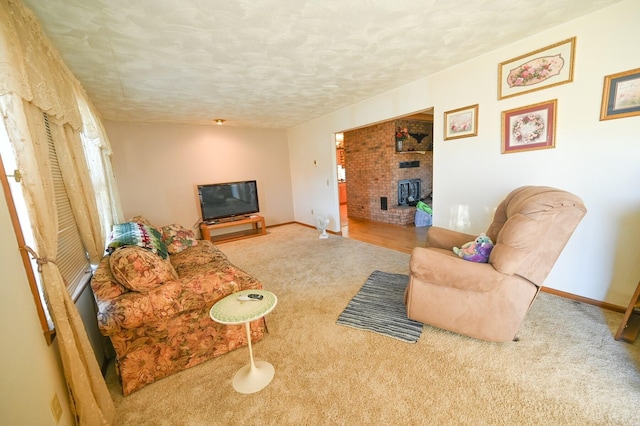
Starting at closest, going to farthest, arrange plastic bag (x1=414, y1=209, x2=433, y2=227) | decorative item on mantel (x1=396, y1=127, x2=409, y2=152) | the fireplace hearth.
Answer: plastic bag (x1=414, y1=209, x2=433, y2=227) → decorative item on mantel (x1=396, y1=127, x2=409, y2=152) → the fireplace hearth

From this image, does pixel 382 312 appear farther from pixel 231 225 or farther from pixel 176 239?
pixel 231 225

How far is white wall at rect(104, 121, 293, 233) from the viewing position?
4.33m

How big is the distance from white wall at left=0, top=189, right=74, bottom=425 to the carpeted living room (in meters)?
0.01

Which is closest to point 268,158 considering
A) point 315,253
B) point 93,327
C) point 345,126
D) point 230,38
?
point 345,126

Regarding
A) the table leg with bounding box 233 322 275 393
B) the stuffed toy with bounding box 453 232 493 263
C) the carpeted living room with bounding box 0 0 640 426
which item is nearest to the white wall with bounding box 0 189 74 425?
the carpeted living room with bounding box 0 0 640 426

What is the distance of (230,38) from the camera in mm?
1866

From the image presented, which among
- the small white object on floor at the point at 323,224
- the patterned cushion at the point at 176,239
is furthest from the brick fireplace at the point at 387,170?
the patterned cushion at the point at 176,239

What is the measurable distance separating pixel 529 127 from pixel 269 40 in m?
2.45

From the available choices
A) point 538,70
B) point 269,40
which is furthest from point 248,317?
point 538,70

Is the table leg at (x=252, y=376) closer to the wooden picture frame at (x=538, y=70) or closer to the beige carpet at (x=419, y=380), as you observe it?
the beige carpet at (x=419, y=380)

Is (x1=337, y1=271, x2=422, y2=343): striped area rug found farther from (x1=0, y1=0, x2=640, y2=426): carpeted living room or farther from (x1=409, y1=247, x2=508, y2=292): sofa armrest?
(x1=409, y1=247, x2=508, y2=292): sofa armrest

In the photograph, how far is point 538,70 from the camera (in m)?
2.15

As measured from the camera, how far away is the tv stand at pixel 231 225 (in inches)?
186

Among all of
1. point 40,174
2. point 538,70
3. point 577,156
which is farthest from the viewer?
point 538,70
